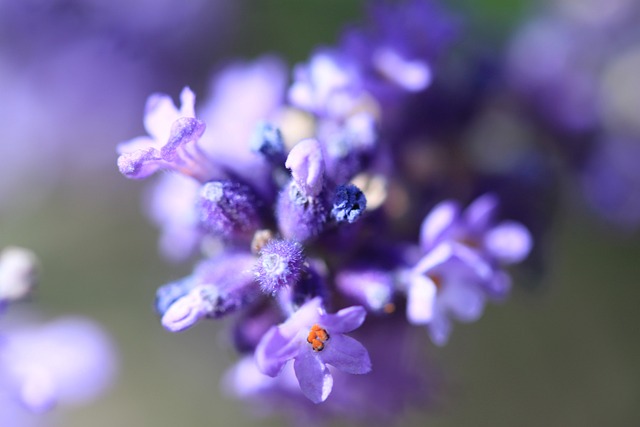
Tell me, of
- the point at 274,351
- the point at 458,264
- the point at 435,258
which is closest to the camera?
the point at 274,351

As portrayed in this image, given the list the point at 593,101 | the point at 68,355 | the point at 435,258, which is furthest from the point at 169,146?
the point at 593,101

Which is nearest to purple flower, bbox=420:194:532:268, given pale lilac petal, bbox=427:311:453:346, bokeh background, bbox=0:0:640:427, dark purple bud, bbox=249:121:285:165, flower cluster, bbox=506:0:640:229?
pale lilac petal, bbox=427:311:453:346

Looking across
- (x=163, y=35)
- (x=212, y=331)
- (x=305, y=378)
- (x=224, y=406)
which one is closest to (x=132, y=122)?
(x=163, y=35)

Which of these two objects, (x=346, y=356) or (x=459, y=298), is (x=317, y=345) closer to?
(x=346, y=356)

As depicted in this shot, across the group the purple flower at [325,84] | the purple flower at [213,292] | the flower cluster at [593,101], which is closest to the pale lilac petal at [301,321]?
the purple flower at [213,292]

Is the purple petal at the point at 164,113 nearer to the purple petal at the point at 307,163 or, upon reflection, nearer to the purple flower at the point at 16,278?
the purple petal at the point at 307,163

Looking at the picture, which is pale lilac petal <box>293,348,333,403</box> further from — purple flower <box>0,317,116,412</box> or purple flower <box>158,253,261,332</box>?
purple flower <box>0,317,116,412</box>
